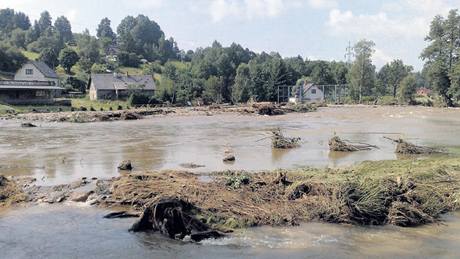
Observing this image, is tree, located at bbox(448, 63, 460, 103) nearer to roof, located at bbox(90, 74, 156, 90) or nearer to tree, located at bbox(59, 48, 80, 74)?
roof, located at bbox(90, 74, 156, 90)

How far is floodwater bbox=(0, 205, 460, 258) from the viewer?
1204cm

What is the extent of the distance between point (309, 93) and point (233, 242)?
110327mm

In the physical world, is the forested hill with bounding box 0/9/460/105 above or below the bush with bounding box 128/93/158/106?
above

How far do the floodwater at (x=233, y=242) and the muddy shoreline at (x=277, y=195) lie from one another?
0.53m

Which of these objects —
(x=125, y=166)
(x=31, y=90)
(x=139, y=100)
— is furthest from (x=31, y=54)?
(x=125, y=166)

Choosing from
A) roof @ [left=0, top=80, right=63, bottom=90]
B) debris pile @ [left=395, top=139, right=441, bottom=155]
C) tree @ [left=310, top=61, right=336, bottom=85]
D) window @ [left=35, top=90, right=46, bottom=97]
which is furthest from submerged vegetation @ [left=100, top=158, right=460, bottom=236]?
tree @ [left=310, top=61, right=336, bottom=85]

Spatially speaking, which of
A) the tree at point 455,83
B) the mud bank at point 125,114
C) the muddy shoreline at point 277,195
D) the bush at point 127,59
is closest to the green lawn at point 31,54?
the bush at point 127,59

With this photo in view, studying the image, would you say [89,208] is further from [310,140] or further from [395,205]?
[310,140]

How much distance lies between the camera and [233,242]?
12805 mm

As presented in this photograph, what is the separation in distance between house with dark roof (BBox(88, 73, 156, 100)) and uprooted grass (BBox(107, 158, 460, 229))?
239ft

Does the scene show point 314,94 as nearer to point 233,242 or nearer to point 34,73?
point 34,73

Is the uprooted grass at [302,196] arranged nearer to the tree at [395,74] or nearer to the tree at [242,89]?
the tree at [242,89]

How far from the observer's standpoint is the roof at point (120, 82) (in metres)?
90.1

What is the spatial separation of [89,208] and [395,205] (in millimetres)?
9121
